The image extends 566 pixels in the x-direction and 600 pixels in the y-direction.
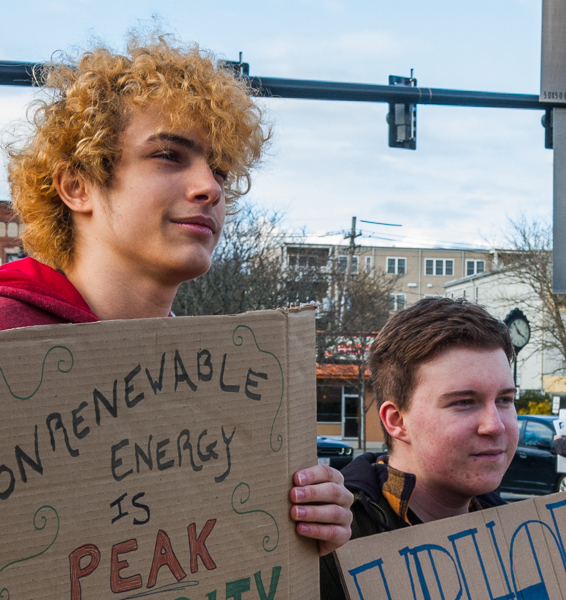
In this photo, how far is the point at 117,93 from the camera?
1665 millimetres

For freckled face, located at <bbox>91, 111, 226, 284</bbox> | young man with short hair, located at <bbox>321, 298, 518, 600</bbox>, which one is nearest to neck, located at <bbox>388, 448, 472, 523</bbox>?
young man with short hair, located at <bbox>321, 298, 518, 600</bbox>

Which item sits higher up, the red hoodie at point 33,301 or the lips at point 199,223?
the lips at point 199,223

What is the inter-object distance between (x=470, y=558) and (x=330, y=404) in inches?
1252

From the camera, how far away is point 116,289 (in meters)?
1.58

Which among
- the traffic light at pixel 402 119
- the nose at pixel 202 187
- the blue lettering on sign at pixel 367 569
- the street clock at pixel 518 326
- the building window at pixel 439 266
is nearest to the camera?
the blue lettering on sign at pixel 367 569

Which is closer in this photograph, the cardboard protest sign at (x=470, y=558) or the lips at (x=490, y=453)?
the cardboard protest sign at (x=470, y=558)

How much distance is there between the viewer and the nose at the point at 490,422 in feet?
5.79

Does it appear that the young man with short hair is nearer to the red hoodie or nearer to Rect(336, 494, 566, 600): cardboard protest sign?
Rect(336, 494, 566, 600): cardboard protest sign

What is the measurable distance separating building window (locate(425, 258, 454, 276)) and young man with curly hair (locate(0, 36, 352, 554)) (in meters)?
52.6

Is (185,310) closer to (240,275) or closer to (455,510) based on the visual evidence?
(240,275)

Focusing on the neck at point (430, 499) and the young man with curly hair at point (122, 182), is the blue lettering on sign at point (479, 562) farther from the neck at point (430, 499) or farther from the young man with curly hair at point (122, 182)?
the young man with curly hair at point (122, 182)

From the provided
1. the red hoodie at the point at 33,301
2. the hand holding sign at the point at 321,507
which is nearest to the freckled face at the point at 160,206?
the red hoodie at the point at 33,301

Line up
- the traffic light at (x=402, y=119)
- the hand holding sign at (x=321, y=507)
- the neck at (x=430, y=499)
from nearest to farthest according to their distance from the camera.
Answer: the hand holding sign at (x=321, y=507)
the neck at (x=430, y=499)
the traffic light at (x=402, y=119)

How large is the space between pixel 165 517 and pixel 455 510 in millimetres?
1022
